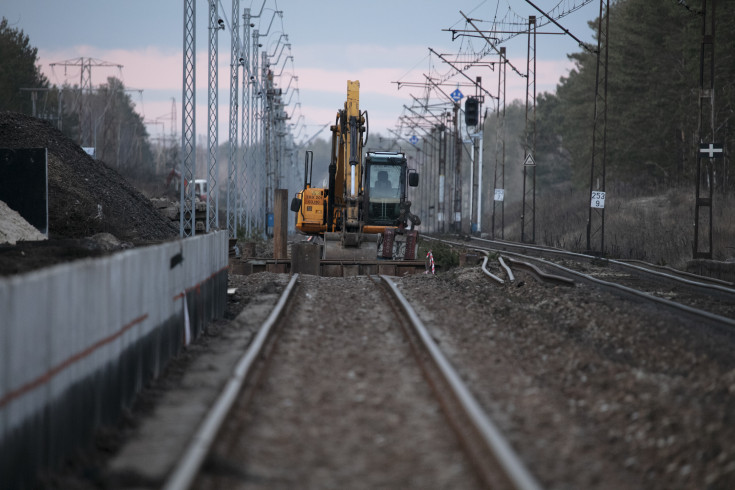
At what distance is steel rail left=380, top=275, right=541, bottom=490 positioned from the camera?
5562mm

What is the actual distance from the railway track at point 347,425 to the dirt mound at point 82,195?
17861 millimetres

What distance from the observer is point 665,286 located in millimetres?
20422

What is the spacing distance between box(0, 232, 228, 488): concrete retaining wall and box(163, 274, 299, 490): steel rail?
0.98 metres

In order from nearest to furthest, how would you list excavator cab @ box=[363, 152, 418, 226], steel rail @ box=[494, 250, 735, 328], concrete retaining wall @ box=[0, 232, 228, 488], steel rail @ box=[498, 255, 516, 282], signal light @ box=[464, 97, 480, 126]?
concrete retaining wall @ box=[0, 232, 228, 488]
steel rail @ box=[494, 250, 735, 328]
steel rail @ box=[498, 255, 516, 282]
excavator cab @ box=[363, 152, 418, 226]
signal light @ box=[464, 97, 480, 126]

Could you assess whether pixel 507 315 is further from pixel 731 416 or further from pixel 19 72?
pixel 19 72

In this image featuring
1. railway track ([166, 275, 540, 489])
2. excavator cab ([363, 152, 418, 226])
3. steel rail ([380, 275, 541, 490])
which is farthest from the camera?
excavator cab ([363, 152, 418, 226])

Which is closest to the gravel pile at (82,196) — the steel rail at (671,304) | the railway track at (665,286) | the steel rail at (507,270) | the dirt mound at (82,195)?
the dirt mound at (82,195)

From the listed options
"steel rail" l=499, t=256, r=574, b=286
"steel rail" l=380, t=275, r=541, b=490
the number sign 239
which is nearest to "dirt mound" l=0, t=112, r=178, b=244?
"steel rail" l=499, t=256, r=574, b=286

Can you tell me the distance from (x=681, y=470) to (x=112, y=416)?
4.92 metres

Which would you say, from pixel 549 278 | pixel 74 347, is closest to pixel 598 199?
pixel 549 278

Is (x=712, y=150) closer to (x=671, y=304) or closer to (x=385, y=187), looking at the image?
(x=385, y=187)

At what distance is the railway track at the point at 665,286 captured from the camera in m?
15.3

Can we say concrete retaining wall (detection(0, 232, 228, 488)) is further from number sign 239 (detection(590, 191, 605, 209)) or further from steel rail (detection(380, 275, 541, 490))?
number sign 239 (detection(590, 191, 605, 209))

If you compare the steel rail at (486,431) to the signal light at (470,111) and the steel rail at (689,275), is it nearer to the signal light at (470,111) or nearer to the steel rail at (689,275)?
the steel rail at (689,275)
